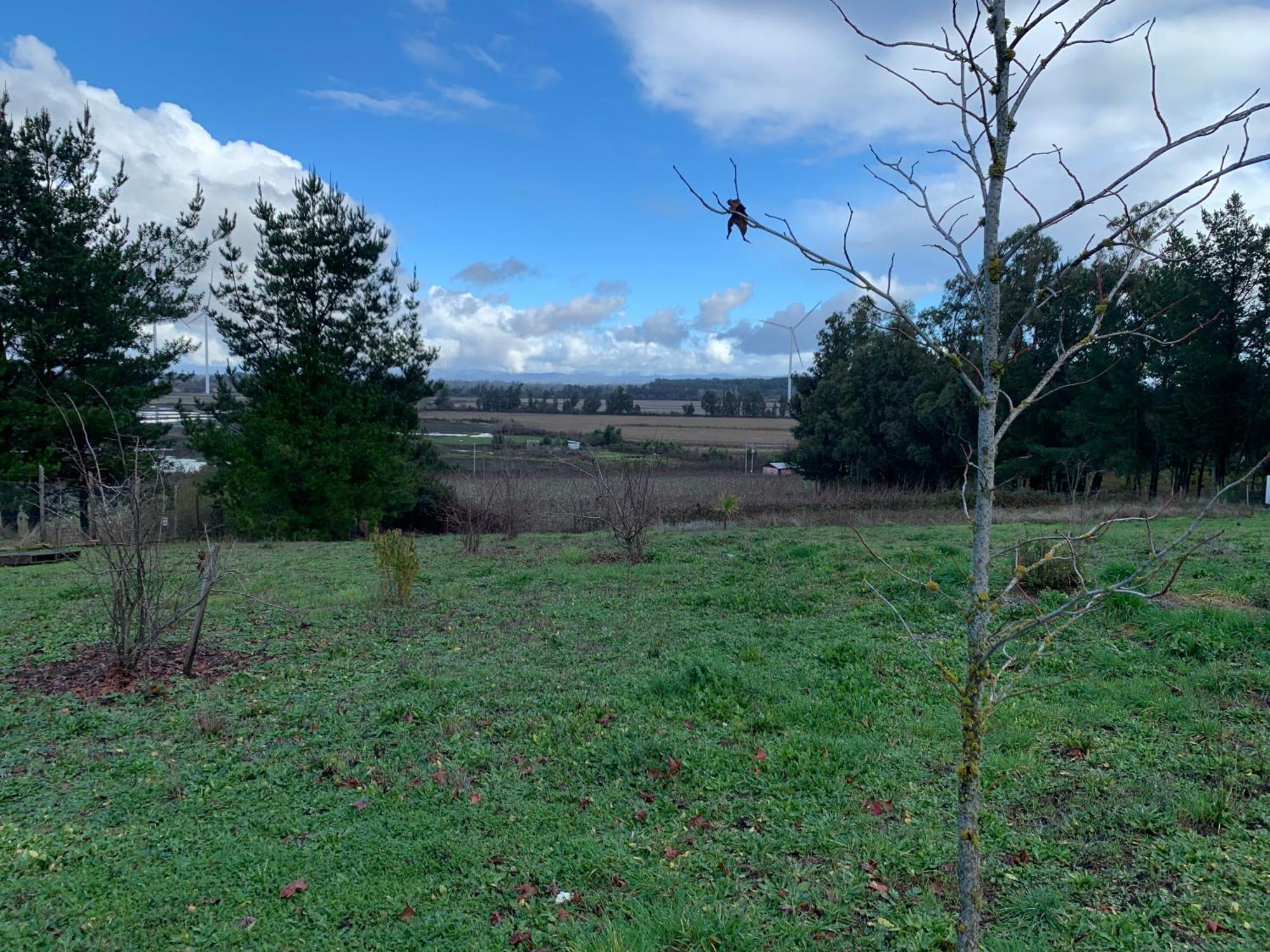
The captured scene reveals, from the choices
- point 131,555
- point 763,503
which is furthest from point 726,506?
point 131,555

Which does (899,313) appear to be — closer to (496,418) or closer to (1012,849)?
(1012,849)

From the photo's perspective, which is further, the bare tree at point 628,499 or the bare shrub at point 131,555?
the bare tree at point 628,499

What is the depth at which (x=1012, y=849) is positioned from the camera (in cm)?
296

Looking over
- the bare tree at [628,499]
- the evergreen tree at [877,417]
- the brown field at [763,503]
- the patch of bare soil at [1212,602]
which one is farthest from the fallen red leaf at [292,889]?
the evergreen tree at [877,417]

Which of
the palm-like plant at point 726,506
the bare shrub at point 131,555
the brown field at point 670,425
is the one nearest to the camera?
the bare shrub at point 131,555

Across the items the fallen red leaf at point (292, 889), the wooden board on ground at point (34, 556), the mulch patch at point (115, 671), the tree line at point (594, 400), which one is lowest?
the wooden board on ground at point (34, 556)

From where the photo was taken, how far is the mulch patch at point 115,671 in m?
5.00

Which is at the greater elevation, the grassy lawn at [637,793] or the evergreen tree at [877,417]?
the evergreen tree at [877,417]

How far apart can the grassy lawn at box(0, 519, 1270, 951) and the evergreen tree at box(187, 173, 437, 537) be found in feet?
34.4

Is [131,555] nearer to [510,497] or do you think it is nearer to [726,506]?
[510,497]

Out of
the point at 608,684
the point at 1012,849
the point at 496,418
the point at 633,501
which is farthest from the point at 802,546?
the point at 496,418

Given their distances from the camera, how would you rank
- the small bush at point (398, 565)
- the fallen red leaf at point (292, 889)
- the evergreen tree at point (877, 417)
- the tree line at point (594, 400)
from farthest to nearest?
the tree line at point (594, 400) < the evergreen tree at point (877, 417) < the small bush at point (398, 565) < the fallen red leaf at point (292, 889)

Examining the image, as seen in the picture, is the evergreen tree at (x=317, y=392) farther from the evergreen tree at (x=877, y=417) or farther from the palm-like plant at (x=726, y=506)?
the evergreen tree at (x=877, y=417)

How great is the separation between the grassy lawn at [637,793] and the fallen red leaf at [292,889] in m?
0.02
